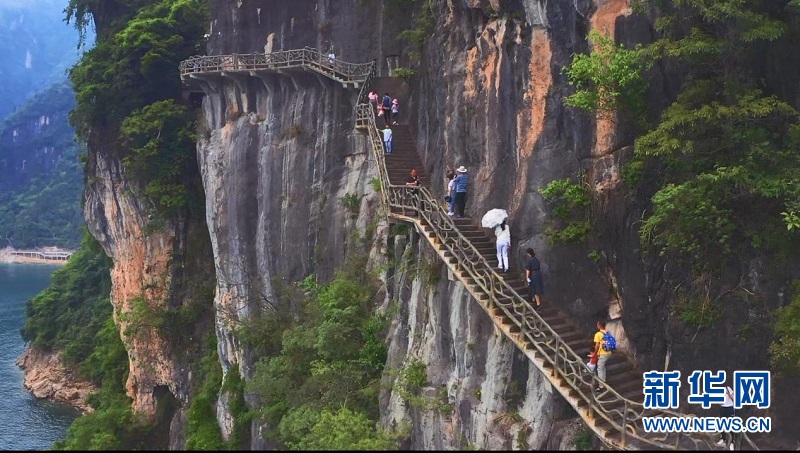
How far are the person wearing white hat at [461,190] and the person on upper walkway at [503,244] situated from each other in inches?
66.3

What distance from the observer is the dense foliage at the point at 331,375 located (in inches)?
534

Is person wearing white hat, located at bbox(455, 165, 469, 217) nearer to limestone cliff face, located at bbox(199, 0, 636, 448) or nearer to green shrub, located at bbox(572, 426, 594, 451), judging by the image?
limestone cliff face, located at bbox(199, 0, 636, 448)

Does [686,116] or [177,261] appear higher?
[686,116]

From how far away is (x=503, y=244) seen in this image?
38.7 feet

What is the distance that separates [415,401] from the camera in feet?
41.9

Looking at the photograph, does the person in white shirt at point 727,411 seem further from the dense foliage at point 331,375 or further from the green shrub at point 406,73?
the green shrub at point 406,73

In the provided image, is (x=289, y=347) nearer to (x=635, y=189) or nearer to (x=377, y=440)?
(x=377, y=440)

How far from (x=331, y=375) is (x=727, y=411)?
931 centimetres

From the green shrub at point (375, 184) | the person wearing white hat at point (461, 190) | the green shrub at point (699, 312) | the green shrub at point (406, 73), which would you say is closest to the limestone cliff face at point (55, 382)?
the green shrub at point (375, 184)

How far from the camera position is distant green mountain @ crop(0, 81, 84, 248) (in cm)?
8944

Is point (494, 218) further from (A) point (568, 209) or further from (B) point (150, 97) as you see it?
(B) point (150, 97)

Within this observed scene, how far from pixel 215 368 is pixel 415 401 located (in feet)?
49.2

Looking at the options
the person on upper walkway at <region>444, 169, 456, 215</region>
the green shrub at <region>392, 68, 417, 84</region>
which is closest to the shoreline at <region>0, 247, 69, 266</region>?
the green shrub at <region>392, 68, 417, 84</region>

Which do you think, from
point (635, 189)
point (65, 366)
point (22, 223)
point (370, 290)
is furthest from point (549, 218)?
point (22, 223)
